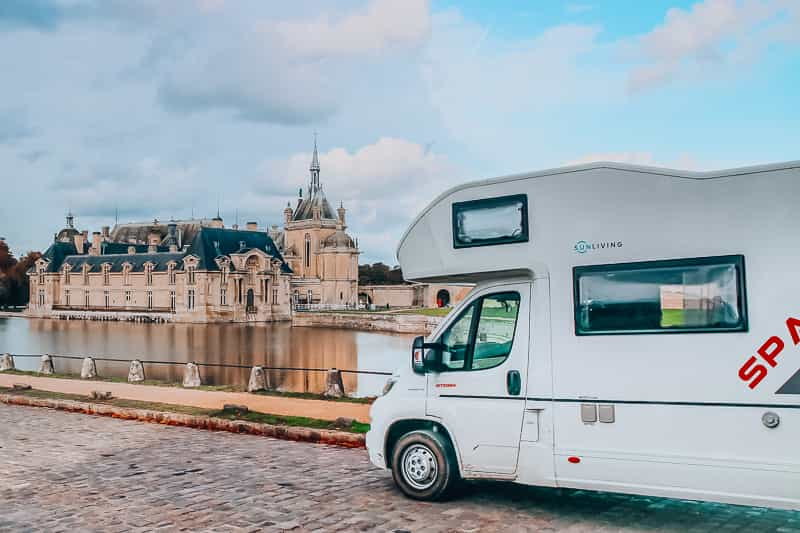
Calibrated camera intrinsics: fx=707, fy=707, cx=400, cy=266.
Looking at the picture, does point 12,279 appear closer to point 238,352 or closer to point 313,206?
point 313,206

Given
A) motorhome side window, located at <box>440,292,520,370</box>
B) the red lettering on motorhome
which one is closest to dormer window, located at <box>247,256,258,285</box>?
motorhome side window, located at <box>440,292,520,370</box>

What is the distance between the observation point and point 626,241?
249 inches

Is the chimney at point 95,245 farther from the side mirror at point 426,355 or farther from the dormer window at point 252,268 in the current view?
the side mirror at point 426,355

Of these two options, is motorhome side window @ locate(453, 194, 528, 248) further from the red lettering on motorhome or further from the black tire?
the red lettering on motorhome

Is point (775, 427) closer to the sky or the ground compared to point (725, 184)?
closer to the ground

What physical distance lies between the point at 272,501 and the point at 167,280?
290 ft

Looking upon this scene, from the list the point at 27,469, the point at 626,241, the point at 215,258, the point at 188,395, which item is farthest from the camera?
the point at 215,258

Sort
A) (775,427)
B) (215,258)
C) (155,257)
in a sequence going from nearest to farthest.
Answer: (775,427), (215,258), (155,257)

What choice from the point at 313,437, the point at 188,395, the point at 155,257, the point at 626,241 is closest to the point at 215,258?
the point at 155,257

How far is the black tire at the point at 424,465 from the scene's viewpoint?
702cm

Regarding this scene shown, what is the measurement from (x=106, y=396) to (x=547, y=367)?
12232mm

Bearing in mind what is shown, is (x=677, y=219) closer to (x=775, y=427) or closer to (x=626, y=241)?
(x=626, y=241)

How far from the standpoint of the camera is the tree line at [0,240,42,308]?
110000 mm

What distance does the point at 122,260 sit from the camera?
96.8 metres
